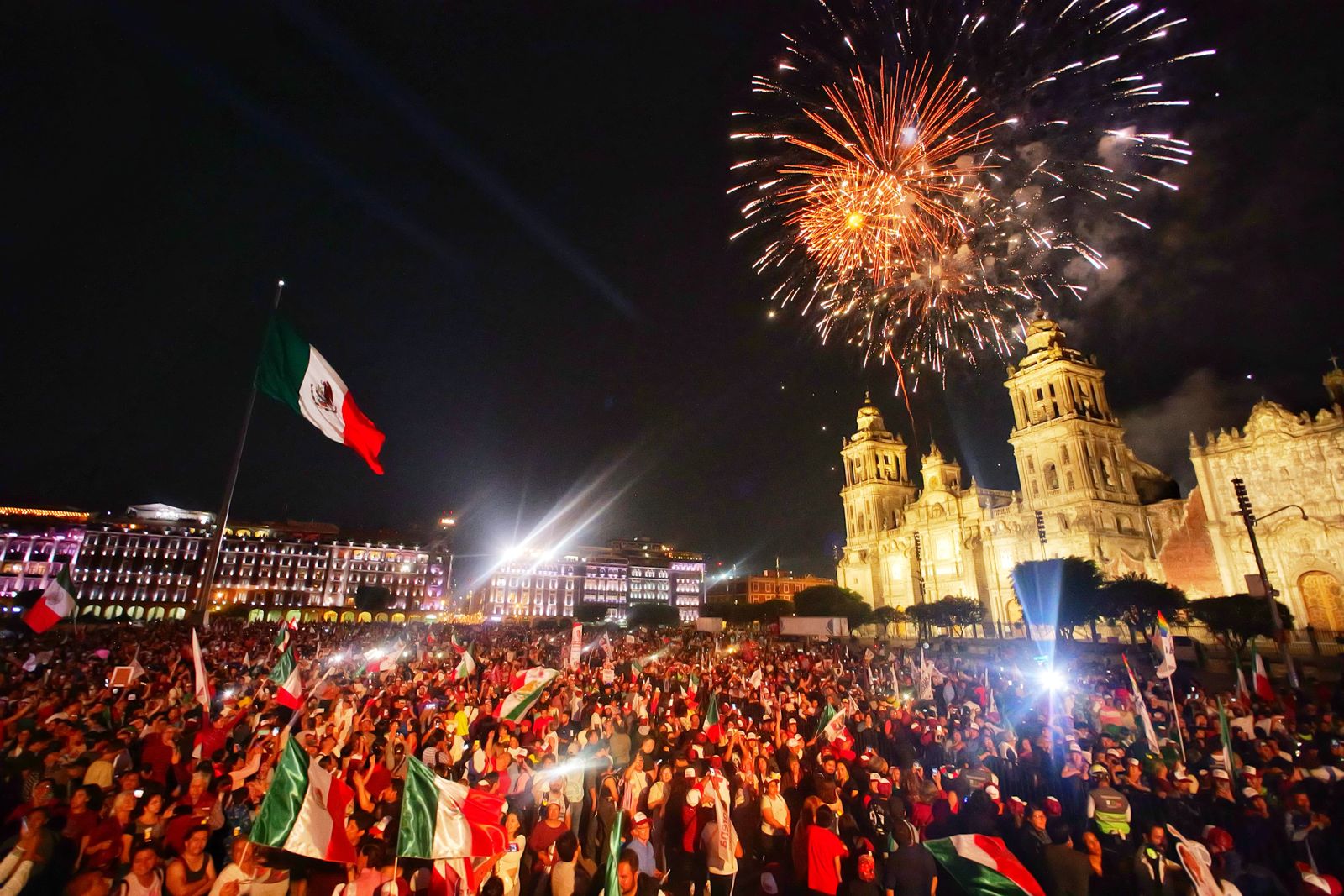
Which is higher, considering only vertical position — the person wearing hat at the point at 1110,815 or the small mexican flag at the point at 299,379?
the small mexican flag at the point at 299,379

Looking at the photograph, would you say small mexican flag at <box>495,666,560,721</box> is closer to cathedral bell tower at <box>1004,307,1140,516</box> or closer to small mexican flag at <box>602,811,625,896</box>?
small mexican flag at <box>602,811,625,896</box>

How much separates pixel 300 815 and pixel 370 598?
4487 inches

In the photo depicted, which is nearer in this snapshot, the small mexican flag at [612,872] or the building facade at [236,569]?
the small mexican flag at [612,872]

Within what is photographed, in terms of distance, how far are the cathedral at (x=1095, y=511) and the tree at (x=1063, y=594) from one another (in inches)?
183

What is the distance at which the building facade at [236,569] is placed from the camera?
323 feet

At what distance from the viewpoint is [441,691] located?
1586cm

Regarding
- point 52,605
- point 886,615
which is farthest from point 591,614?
point 52,605

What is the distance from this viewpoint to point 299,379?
13273 millimetres

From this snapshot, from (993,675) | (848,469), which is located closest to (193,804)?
(993,675)

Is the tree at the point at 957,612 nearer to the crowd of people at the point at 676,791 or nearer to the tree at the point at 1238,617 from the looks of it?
the tree at the point at 1238,617

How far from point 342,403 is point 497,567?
5468 inches

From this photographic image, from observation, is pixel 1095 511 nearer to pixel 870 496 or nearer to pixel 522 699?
pixel 870 496

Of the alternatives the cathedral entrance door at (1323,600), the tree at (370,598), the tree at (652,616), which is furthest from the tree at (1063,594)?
the tree at (370,598)

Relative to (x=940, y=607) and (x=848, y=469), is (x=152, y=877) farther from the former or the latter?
(x=848, y=469)
